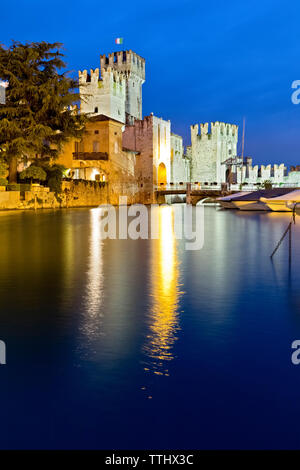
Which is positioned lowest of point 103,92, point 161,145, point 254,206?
point 254,206

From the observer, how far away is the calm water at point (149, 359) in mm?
2662

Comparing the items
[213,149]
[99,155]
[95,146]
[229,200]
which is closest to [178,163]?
[213,149]

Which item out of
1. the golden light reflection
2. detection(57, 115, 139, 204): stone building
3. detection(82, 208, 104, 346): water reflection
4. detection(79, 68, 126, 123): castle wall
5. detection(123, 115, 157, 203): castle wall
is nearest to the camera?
detection(82, 208, 104, 346): water reflection

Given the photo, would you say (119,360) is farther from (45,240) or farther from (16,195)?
(16,195)

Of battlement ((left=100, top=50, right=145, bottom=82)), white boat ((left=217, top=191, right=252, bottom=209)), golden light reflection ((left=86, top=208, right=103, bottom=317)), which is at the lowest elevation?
golden light reflection ((left=86, top=208, right=103, bottom=317))

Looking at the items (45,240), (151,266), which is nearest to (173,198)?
(45,240)

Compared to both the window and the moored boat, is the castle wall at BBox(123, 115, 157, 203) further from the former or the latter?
the moored boat

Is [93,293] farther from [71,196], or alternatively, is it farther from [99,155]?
[99,155]

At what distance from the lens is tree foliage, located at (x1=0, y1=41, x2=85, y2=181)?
29672mm

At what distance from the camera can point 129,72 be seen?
66.9m

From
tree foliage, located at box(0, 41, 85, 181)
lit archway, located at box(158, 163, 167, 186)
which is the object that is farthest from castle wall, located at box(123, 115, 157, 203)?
tree foliage, located at box(0, 41, 85, 181)

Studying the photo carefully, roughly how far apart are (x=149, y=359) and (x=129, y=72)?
67790mm

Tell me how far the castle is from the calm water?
31614 mm
